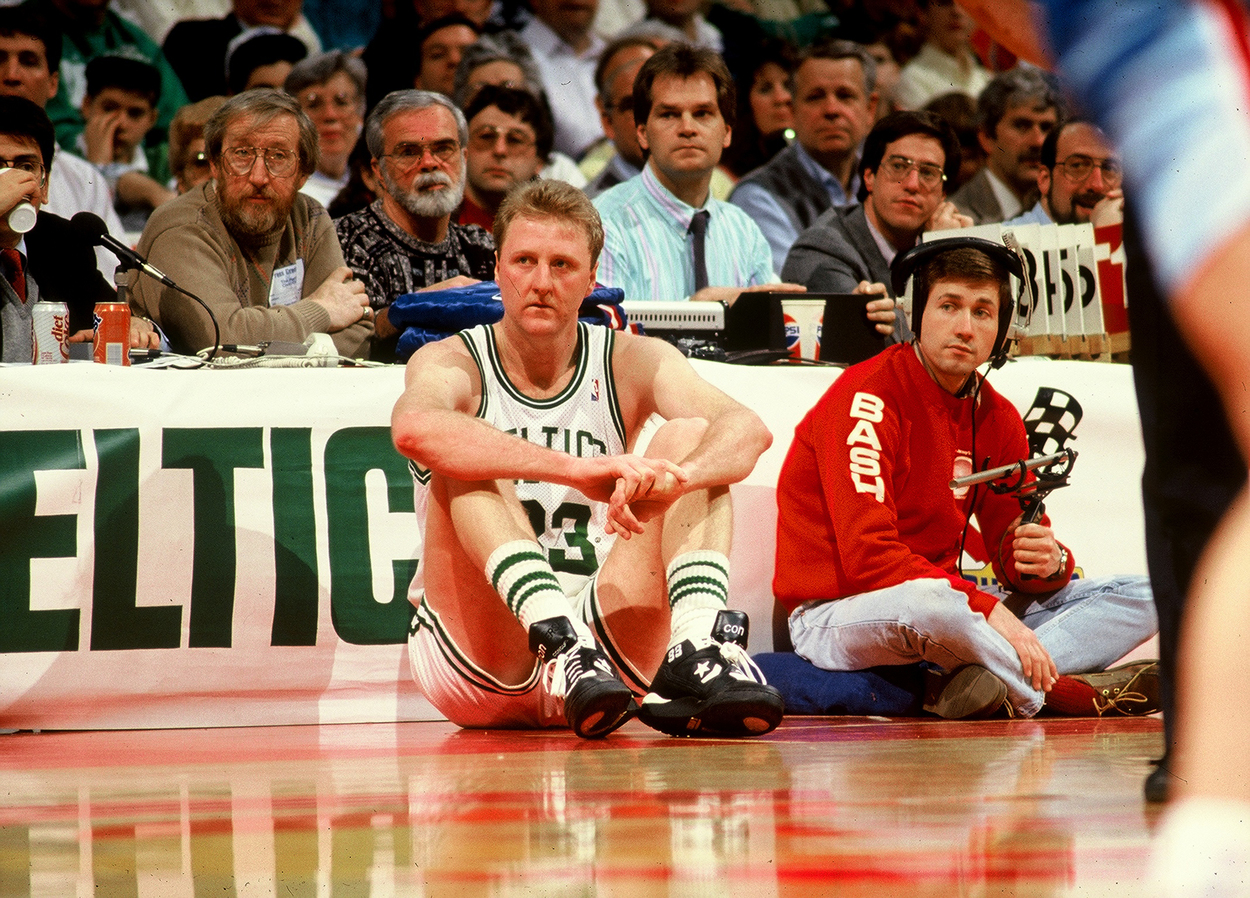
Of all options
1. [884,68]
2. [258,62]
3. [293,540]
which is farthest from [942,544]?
[884,68]

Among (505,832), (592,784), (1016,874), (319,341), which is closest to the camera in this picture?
(1016,874)

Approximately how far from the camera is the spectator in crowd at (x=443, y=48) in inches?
269

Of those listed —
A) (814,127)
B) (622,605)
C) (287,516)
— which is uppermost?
(814,127)

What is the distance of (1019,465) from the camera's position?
12.3ft

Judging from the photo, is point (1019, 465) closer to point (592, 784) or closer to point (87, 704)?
point (592, 784)

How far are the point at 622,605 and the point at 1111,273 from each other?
2170 mm

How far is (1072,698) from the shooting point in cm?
361

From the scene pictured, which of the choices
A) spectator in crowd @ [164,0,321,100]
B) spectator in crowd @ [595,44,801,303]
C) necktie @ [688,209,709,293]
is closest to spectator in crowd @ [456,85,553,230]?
spectator in crowd @ [595,44,801,303]

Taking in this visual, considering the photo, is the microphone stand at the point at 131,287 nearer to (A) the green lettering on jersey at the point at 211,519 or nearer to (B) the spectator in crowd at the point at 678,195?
(A) the green lettering on jersey at the point at 211,519

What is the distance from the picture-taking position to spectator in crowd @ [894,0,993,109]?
8.27 metres

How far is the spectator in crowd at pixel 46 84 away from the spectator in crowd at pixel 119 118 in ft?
0.56

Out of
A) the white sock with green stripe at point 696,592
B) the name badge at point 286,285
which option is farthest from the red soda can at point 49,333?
the white sock with green stripe at point 696,592

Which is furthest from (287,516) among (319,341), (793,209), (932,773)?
(793,209)

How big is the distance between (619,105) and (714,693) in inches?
163
